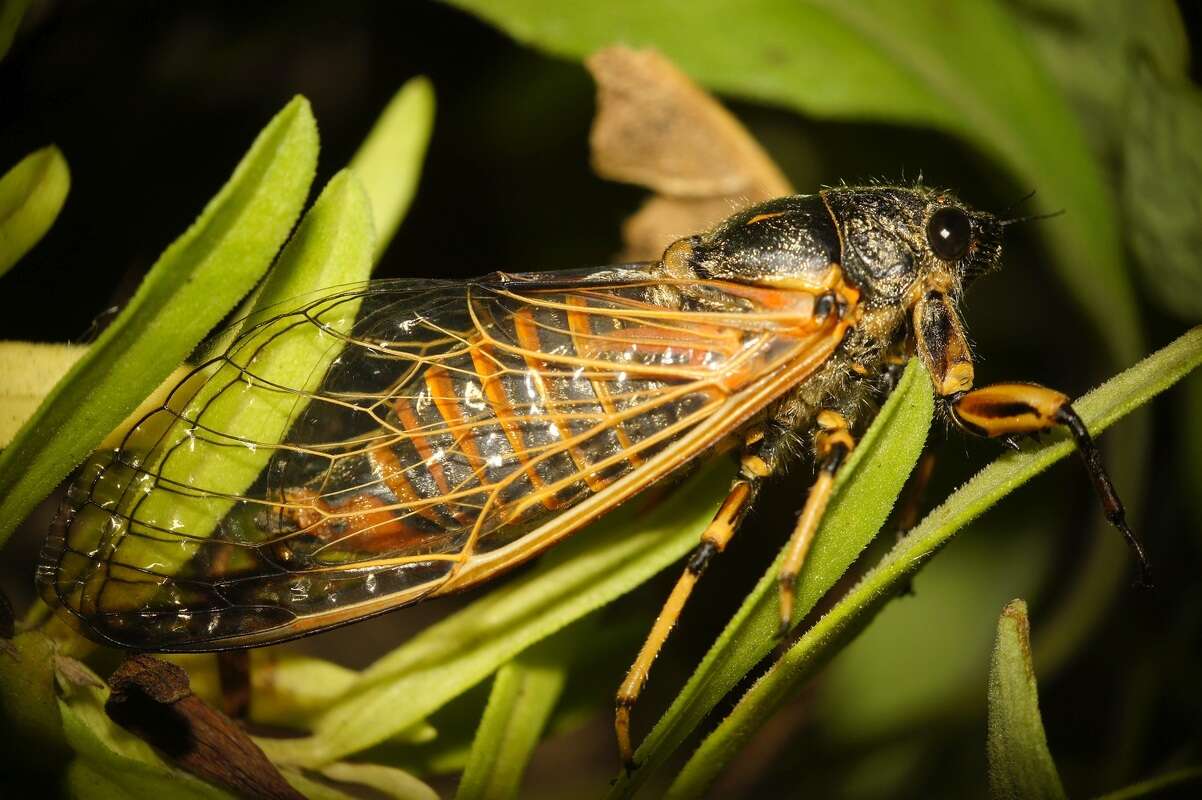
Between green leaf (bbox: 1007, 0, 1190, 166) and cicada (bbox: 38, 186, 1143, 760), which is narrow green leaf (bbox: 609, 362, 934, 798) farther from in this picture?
green leaf (bbox: 1007, 0, 1190, 166)

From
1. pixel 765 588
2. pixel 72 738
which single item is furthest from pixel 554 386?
pixel 72 738

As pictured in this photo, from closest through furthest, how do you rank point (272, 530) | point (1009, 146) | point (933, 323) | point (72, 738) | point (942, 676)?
point (72, 738) < point (272, 530) < point (933, 323) < point (1009, 146) < point (942, 676)

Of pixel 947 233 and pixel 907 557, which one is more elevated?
pixel 947 233

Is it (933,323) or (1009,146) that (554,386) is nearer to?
(933,323)

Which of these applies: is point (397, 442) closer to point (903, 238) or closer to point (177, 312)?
point (177, 312)

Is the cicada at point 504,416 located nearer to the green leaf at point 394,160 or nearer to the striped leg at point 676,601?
the striped leg at point 676,601

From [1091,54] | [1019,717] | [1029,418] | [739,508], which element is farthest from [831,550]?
[1091,54]
